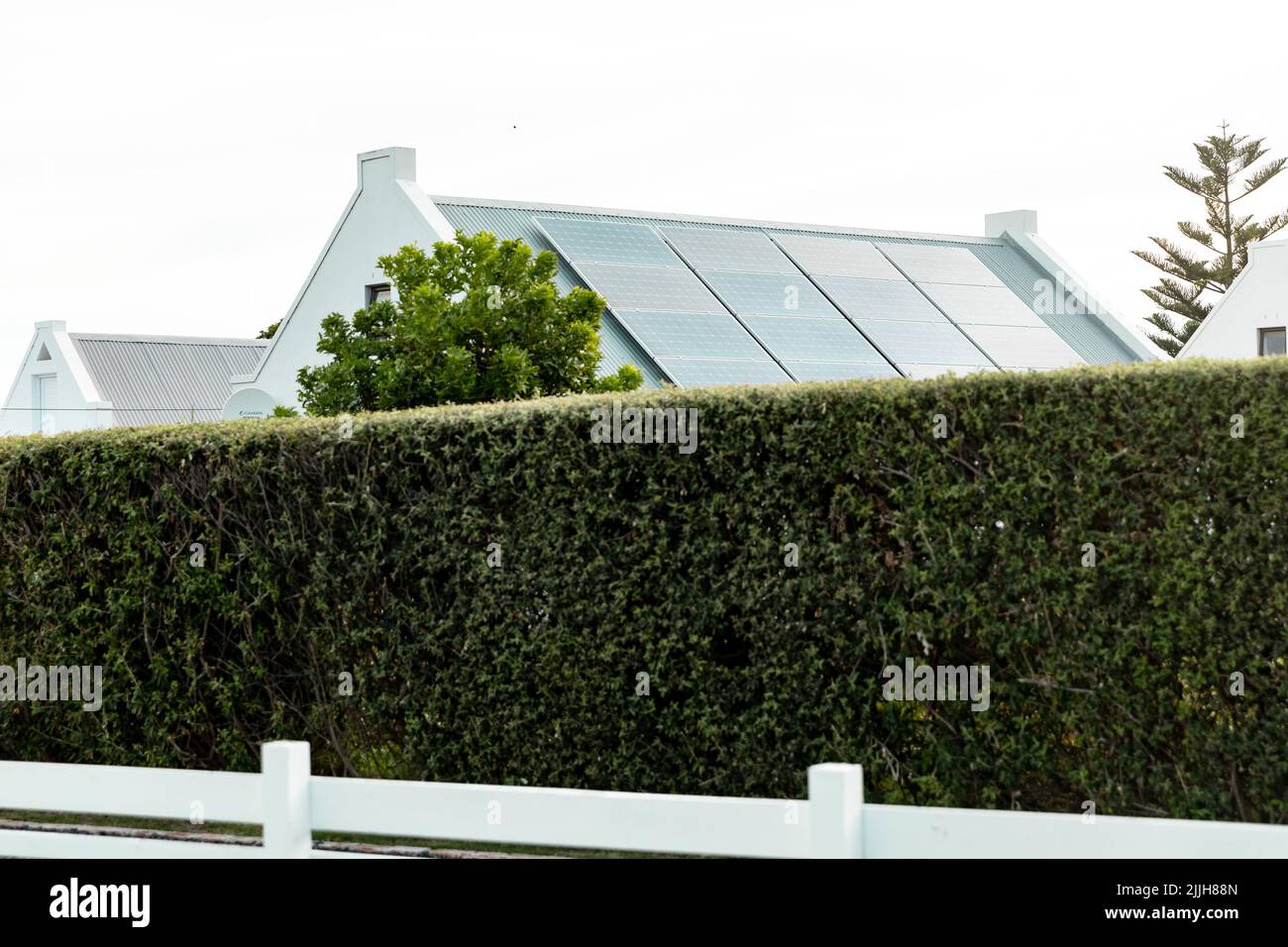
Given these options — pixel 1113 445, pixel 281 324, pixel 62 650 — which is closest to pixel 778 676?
pixel 1113 445

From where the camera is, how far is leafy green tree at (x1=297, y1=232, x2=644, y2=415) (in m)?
19.4

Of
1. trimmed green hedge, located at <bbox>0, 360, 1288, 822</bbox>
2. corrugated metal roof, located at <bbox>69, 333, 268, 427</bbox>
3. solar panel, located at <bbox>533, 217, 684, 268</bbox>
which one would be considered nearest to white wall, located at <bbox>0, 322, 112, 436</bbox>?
corrugated metal roof, located at <bbox>69, 333, 268, 427</bbox>

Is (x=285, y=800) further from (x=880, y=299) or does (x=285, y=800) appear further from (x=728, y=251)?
(x=880, y=299)

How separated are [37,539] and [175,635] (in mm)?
1586

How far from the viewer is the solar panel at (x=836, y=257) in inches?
1194

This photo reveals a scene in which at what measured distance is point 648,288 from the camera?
2623 cm

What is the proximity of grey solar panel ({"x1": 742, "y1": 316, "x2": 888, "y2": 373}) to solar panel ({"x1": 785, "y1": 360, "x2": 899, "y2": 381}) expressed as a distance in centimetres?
10

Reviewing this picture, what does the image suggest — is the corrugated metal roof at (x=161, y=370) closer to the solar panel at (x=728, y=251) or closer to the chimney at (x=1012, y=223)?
the solar panel at (x=728, y=251)

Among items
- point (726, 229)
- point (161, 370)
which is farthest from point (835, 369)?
point (161, 370)

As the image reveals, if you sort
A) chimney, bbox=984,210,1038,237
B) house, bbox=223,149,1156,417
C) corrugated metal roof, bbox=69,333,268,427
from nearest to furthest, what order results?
1. house, bbox=223,149,1156,417
2. chimney, bbox=984,210,1038,237
3. corrugated metal roof, bbox=69,333,268,427

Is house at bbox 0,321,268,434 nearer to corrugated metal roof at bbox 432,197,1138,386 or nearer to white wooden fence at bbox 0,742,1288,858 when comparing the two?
corrugated metal roof at bbox 432,197,1138,386

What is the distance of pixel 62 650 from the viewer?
1306 cm
